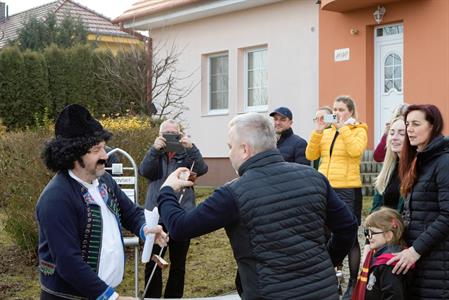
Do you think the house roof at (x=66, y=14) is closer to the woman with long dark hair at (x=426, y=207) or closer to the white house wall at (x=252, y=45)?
the white house wall at (x=252, y=45)

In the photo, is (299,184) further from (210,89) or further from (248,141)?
(210,89)

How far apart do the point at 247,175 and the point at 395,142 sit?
228 centimetres

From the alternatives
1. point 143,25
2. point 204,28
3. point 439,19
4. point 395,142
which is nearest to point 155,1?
point 143,25

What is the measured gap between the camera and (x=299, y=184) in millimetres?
3867

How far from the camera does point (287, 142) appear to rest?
819 cm

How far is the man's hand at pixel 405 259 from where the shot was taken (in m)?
4.82

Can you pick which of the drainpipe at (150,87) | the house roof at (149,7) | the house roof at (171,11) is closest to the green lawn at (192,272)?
the house roof at (171,11)

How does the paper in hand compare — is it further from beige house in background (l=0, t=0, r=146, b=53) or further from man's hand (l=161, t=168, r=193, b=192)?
beige house in background (l=0, t=0, r=146, b=53)

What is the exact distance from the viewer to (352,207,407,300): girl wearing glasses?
4.92 m

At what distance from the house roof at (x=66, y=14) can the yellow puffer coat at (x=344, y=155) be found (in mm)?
25415

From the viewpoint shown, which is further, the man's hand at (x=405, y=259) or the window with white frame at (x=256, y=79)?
the window with white frame at (x=256, y=79)

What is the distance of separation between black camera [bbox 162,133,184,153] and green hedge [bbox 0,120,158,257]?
237cm

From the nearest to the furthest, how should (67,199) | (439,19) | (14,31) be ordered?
(67,199) < (439,19) < (14,31)

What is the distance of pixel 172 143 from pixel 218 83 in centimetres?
1178
